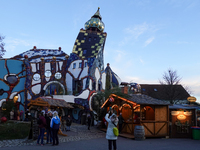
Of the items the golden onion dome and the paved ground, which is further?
the golden onion dome

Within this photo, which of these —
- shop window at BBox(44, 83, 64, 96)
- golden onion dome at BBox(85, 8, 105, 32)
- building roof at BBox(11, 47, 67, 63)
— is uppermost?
golden onion dome at BBox(85, 8, 105, 32)

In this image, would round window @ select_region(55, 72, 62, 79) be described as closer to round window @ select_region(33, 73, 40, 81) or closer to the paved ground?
round window @ select_region(33, 73, 40, 81)

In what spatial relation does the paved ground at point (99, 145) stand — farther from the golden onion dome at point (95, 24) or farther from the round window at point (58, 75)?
the golden onion dome at point (95, 24)

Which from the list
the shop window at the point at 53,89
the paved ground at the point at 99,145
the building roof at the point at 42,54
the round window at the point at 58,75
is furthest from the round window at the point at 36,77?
the paved ground at the point at 99,145

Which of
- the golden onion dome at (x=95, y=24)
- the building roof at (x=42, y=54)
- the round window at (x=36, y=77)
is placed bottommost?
the round window at (x=36, y=77)

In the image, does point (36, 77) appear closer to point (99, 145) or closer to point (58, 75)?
point (58, 75)

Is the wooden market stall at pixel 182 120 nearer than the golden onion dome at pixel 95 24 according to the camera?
Yes

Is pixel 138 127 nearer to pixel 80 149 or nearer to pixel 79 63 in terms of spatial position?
pixel 80 149

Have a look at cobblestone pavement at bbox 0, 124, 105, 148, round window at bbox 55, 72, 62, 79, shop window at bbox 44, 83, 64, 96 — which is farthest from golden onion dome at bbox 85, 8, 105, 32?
cobblestone pavement at bbox 0, 124, 105, 148

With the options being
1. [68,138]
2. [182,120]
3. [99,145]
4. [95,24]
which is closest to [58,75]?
[95,24]

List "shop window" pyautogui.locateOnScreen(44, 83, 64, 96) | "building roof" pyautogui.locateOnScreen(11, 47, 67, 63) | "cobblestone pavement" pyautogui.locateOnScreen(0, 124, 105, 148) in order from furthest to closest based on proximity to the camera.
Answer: "building roof" pyautogui.locateOnScreen(11, 47, 67, 63) < "shop window" pyautogui.locateOnScreen(44, 83, 64, 96) < "cobblestone pavement" pyautogui.locateOnScreen(0, 124, 105, 148)

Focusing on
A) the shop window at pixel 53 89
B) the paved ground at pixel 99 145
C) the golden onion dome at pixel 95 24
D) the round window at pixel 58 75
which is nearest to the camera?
the paved ground at pixel 99 145

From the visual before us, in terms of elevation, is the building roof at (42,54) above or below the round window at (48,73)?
above

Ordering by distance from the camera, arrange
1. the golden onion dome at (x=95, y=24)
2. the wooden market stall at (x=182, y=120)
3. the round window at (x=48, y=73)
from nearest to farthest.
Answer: the wooden market stall at (x=182, y=120) < the round window at (x=48, y=73) < the golden onion dome at (x=95, y=24)
